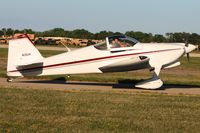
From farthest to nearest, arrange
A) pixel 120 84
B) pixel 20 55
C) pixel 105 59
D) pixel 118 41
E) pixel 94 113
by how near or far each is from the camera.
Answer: pixel 120 84, pixel 20 55, pixel 105 59, pixel 118 41, pixel 94 113

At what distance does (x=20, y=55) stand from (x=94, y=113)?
8.31m

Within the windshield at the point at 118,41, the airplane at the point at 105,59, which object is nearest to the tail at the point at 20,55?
the airplane at the point at 105,59

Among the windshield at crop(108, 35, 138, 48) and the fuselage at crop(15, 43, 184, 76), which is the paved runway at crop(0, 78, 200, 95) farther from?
the windshield at crop(108, 35, 138, 48)

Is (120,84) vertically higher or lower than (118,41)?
lower

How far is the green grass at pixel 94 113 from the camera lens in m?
8.68

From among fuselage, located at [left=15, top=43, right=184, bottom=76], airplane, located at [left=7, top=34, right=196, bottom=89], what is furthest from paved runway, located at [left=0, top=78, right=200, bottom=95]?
fuselage, located at [left=15, top=43, right=184, bottom=76]

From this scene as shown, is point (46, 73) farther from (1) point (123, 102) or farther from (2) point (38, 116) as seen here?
(2) point (38, 116)

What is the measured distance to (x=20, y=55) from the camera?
58.6ft

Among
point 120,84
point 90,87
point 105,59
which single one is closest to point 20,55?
point 90,87

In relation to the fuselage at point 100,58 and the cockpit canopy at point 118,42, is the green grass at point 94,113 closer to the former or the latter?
the fuselage at point 100,58

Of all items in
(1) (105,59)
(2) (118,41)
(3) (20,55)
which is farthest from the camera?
(3) (20,55)

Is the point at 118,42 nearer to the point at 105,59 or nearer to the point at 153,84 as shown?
the point at 105,59

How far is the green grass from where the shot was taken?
868 cm

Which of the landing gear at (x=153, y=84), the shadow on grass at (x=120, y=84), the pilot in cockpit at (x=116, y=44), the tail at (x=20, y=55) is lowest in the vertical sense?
the shadow on grass at (x=120, y=84)
